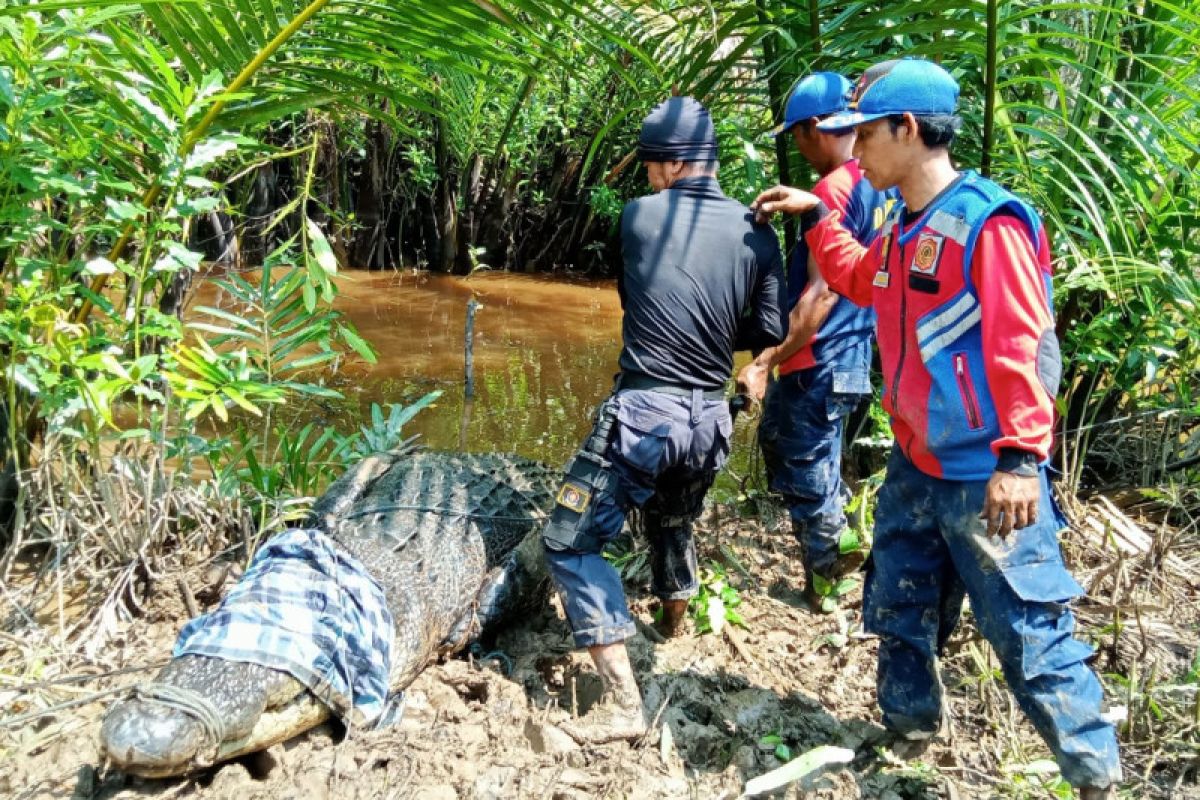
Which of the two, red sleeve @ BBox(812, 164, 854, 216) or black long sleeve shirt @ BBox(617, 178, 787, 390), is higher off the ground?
red sleeve @ BBox(812, 164, 854, 216)

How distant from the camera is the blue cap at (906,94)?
2.13 metres

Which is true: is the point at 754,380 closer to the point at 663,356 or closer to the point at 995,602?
the point at 663,356

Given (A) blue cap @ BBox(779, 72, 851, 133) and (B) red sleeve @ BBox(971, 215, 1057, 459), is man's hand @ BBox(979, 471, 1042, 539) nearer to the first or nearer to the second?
(B) red sleeve @ BBox(971, 215, 1057, 459)

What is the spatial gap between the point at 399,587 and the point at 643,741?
850 mm

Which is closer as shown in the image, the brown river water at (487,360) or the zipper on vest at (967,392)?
the zipper on vest at (967,392)

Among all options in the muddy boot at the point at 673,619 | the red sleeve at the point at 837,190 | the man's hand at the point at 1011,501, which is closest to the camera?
the man's hand at the point at 1011,501

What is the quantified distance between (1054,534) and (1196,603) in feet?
4.67

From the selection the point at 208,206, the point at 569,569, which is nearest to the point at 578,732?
the point at 569,569

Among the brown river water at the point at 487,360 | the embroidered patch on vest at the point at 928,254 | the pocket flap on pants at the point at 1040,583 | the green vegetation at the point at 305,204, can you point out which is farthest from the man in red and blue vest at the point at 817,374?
the pocket flap on pants at the point at 1040,583

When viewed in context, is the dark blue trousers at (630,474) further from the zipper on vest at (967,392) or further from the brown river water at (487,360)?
the zipper on vest at (967,392)

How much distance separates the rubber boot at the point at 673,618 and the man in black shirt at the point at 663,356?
359 mm

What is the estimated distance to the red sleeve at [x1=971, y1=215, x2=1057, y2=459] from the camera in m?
1.98

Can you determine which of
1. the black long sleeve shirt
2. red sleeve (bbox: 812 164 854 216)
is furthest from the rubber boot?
red sleeve (bbox: 812 164 854 216)

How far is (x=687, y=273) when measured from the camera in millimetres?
2789
